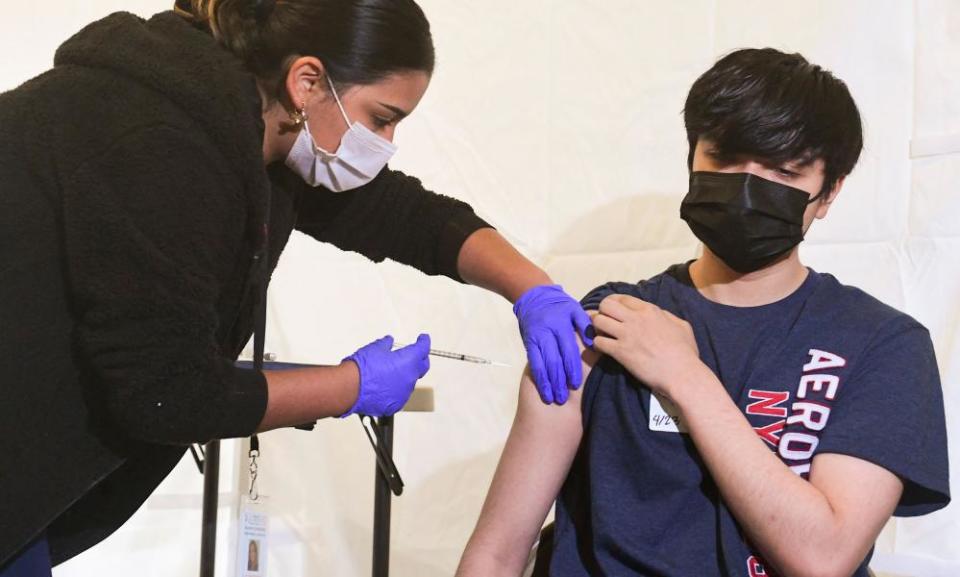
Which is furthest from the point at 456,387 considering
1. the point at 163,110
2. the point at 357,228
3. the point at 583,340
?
the point at 163,110

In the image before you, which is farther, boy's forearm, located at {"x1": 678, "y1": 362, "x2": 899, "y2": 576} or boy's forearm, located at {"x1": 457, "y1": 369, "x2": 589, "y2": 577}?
boy's forearm, located at {"x1": 457, "y1": 369, "x2": 589, "y2": 577}

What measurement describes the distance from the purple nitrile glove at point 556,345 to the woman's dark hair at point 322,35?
1.37 feet

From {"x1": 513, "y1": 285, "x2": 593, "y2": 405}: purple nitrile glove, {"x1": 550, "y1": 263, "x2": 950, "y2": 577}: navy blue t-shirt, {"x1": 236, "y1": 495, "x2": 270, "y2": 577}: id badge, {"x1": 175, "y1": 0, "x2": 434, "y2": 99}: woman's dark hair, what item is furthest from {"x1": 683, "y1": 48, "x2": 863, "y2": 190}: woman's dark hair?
{"x1": 236, "y1": 495, "x2": 270, "y2": 577}: id badge

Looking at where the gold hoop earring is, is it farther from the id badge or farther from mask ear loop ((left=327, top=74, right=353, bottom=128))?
the id badge

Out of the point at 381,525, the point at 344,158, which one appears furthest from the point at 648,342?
the point at 381,525

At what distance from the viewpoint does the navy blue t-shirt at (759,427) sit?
1242 millimetres

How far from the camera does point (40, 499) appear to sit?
1.20m

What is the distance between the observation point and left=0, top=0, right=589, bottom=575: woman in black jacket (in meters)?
1.14

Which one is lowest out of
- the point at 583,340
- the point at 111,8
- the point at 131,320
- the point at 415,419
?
the point at 415,419

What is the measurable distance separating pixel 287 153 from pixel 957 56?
1270mm

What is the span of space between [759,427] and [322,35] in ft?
2.57

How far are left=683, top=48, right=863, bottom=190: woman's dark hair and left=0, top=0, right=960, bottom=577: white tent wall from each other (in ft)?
2.99

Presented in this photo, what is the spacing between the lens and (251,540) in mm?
2096

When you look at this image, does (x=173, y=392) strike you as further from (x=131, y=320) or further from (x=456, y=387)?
(x=456, y=387)
